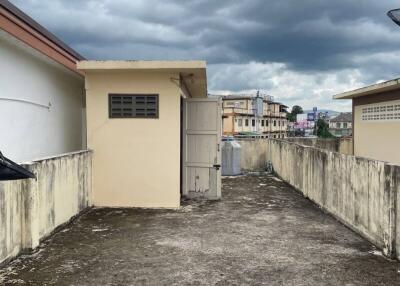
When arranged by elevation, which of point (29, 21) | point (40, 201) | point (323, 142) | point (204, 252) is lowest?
point (204, 252)

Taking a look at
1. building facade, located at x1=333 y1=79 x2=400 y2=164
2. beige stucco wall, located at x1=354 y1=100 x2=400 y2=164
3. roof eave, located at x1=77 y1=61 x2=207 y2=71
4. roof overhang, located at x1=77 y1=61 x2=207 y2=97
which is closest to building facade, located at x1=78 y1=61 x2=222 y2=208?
roof overhang, located at x1=77 y1=61 x2=207 y2=97

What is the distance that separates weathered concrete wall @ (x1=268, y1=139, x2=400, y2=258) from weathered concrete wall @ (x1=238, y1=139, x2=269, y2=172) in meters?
6.07

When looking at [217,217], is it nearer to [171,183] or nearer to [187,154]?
[171,183]

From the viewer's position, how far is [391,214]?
5.59 m

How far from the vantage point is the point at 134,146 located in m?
9.09

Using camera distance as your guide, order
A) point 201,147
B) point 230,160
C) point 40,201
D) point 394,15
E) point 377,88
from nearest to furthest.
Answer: point 40,201, point 394,15, point 201,147, point 377,88, point 230,160

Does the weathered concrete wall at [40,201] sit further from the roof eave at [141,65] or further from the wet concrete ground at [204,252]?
the roof eave at [141,65]

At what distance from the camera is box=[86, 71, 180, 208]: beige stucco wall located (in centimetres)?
902

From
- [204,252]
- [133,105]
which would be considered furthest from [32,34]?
[204,252]

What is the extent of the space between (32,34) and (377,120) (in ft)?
39.2

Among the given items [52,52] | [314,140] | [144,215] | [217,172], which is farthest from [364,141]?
[52,52]

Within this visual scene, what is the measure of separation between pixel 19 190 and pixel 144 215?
10.4 feet

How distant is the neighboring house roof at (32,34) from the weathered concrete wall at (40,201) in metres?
1.96

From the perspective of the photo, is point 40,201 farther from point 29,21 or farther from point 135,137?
point 135,137
